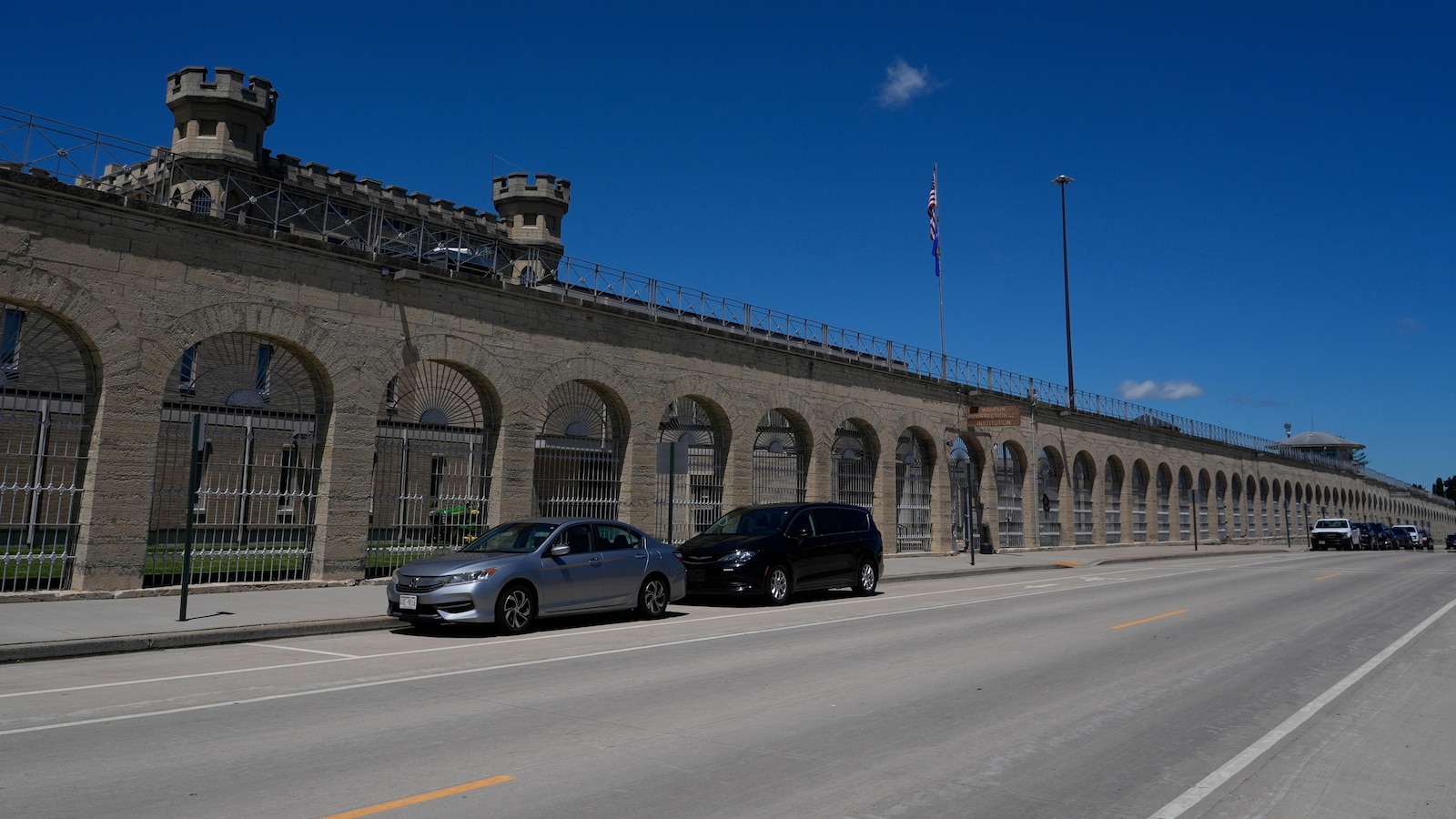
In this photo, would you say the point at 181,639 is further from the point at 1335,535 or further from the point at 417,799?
the point at 1335,535

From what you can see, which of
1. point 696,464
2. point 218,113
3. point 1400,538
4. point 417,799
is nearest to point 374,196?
point 218,113

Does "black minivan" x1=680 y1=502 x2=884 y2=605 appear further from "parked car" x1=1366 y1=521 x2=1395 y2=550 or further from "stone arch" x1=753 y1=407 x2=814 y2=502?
"parked car" x1=1366 y1=521 x2=1395 y2=550

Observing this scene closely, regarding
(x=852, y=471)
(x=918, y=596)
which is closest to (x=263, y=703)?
(x=918, y=596)

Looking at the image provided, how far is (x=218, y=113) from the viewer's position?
133 ft

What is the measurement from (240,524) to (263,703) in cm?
877

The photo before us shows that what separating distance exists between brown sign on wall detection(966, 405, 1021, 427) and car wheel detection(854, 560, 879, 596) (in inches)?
586

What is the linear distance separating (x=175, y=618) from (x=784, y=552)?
922cm

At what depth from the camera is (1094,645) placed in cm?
1136

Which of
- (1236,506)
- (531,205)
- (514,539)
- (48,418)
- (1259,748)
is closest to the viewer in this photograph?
(1259,748)

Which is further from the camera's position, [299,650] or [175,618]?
[175,618]

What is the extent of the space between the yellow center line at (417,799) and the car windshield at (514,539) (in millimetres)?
7369

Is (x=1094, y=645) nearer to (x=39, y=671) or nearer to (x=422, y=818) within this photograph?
(x=422, y=818)

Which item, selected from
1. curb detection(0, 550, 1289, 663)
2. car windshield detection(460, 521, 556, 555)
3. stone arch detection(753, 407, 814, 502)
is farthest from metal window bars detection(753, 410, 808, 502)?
curb detection(0, 550, 1289, 663)

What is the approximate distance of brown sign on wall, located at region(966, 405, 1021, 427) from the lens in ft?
104
